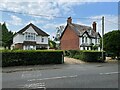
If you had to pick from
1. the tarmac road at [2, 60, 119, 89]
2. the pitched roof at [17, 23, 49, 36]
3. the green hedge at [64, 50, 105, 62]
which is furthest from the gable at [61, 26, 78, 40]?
the tarmac road at [2, 60, 119, 89]

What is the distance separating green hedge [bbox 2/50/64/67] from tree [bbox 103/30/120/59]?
9136 millimetres

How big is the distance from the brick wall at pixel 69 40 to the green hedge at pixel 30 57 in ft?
82.1

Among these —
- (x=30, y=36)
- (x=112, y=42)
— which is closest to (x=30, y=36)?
(x=30, y=36)

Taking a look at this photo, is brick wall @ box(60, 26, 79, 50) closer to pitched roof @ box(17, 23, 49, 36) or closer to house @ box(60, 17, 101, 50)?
house @ box(60, 17, 101, 50)

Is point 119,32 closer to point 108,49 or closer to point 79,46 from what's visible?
point 108,49

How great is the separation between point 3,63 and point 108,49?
1597cm

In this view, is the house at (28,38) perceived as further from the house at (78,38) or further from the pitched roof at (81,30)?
the pitched roof at (81,30)

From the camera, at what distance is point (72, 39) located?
4766 centimetres

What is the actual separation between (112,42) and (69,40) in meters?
21.9

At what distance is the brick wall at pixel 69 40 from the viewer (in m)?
46.6

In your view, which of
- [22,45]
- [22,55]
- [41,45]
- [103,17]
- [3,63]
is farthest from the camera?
[41,45]

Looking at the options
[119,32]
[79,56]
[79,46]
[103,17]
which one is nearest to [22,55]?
[79,56]

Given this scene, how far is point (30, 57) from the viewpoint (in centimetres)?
1981

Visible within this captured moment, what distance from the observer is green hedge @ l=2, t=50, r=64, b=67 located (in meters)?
18.6
